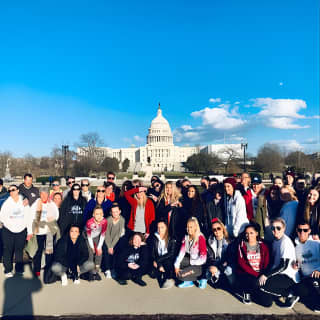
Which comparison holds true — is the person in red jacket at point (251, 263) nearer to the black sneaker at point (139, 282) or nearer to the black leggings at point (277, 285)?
the black leggings at point (277, 285)

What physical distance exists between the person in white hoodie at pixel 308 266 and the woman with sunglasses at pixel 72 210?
13.0 feet

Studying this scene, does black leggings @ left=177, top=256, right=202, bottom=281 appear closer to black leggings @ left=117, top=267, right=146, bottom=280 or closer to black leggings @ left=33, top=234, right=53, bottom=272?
black leggings @ left=117, top=267, right=146, bottom=280

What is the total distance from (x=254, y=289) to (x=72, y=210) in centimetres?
362

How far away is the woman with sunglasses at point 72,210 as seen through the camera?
18.1 feet

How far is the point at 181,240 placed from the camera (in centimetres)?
523

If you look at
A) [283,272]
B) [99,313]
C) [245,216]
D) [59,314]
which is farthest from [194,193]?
[59,314]

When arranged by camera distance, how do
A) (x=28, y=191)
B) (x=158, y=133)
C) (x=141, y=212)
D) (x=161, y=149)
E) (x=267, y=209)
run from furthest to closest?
(x=158, y=133), (x=161, y=149), (x=28, y=191), (x=267, y=209), (x=141, y=212)

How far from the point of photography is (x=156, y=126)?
4400 inches

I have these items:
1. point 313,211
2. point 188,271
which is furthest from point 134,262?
point 313,211

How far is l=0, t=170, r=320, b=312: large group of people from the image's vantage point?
4199 millimetres

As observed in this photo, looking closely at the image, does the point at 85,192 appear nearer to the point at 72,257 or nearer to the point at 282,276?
the point at 72,257

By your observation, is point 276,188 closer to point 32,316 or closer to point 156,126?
point 32,316

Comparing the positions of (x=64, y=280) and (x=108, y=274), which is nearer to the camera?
(x=64, y=280)

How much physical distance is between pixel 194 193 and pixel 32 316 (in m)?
3.44
